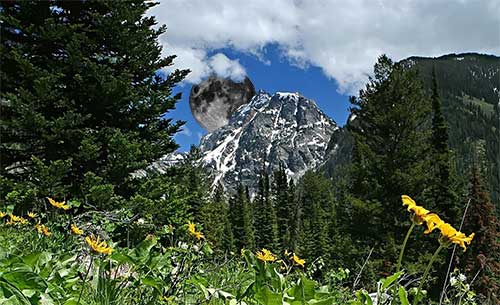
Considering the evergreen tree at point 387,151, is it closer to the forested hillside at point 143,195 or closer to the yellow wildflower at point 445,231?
the forested hillside at point 143,195

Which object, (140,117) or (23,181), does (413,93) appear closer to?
(140,117)

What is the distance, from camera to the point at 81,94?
11328 millimetres

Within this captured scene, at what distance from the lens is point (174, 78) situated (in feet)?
41.4

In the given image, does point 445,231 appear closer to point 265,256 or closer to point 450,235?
point 450,235

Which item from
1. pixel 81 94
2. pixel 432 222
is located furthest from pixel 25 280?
pixel 81 94

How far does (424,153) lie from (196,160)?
918 inches

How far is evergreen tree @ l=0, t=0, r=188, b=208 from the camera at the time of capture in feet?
34.0

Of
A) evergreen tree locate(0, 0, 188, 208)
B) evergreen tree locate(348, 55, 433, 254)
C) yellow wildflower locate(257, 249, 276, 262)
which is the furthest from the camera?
evergreen tree locate(348, 55, 433, 254)

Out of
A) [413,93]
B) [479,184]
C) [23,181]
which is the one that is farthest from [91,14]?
[479,184]

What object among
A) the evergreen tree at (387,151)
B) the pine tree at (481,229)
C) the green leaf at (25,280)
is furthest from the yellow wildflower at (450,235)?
the pine tree at (481,229)

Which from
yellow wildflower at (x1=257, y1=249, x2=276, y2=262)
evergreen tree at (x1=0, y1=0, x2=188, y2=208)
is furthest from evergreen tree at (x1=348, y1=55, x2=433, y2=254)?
yellow wildflower at (x1=257, y1=249, x2=276, y2=262)

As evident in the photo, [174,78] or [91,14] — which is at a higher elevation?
[91,14]

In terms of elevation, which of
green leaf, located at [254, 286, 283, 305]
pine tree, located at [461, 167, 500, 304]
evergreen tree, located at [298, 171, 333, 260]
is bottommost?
green leaf, located at [254, 286, 283, 305]

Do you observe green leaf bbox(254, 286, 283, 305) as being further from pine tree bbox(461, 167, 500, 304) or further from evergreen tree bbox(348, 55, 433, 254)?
pine tree bbox(461, 167, 500, 304)
